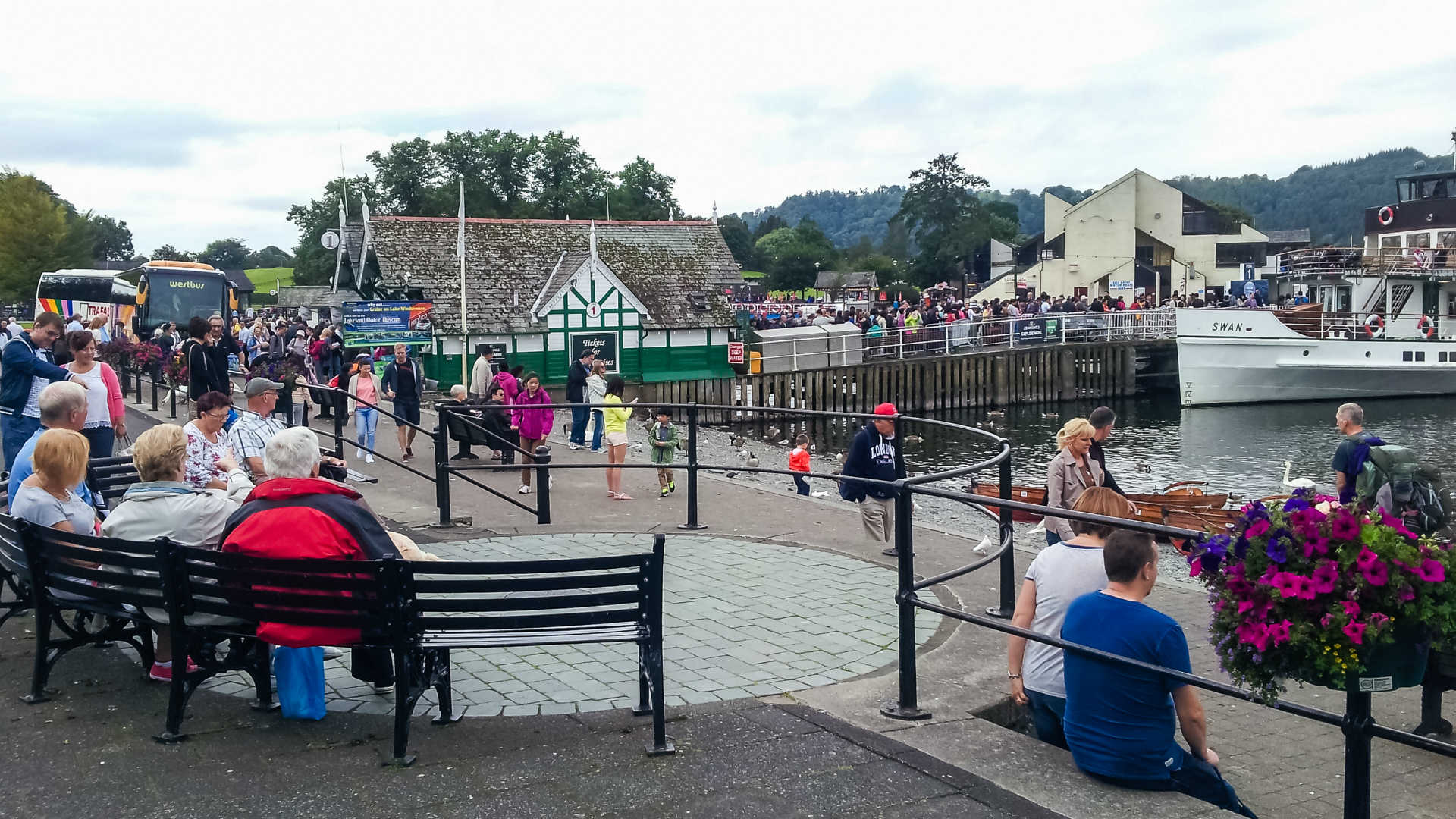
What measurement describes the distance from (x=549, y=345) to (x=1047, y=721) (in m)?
34.3

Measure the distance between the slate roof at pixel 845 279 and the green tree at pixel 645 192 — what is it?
2157 cm

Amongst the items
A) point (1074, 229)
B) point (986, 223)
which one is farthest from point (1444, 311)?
point (986, 223)

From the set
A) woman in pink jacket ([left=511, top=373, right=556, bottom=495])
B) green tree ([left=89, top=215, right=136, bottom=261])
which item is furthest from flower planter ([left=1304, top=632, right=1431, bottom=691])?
green tree ([left=89, top=215, right=136, bottom=261])

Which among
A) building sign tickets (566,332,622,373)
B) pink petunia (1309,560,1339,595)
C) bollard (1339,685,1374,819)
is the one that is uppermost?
building sign tickets (566,332,622,373)

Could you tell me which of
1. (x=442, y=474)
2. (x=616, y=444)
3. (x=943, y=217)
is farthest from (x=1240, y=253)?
(x=442, y=474)

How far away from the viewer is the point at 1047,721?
16.3ft

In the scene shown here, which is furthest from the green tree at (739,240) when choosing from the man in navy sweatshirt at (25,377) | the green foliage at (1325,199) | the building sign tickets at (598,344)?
the man in navy sweatshirt at (25,377)

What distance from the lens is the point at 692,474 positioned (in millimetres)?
9922

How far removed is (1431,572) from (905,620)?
7.61ft

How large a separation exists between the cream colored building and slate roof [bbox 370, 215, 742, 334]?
1437 inches

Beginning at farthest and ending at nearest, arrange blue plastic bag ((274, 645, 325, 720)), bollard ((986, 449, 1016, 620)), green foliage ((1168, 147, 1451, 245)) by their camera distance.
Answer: green foliage ((1168, 147, 1451, 245))
bollard ((986, 449, 1016, 620))
blue plastic bag ((274, 645, 325, 720))

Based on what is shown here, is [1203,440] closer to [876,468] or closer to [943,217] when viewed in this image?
[876,468]

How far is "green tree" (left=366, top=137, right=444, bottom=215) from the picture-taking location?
77.7m

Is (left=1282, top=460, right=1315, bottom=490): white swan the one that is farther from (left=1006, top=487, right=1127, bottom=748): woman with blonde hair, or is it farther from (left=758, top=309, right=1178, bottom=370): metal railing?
(left=758, top=309, right=1178, bottom=370): metal railing
